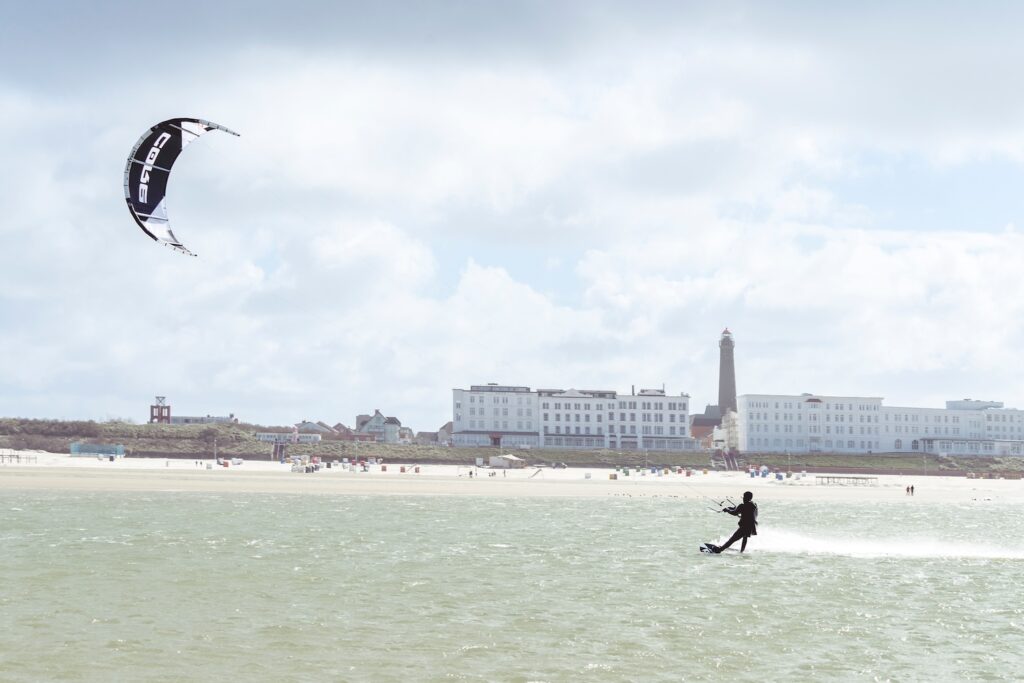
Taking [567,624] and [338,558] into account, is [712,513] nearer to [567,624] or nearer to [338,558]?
[338,558]

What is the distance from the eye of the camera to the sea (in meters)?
18.1

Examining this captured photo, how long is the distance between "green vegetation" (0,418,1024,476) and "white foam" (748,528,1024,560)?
102783mm

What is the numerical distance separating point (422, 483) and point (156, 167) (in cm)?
7082

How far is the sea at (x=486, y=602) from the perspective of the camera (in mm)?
18141

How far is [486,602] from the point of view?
2511 cm

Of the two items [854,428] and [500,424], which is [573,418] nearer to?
[500,424]

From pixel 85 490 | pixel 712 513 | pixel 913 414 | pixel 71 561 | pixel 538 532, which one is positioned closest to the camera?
pixel 71 561

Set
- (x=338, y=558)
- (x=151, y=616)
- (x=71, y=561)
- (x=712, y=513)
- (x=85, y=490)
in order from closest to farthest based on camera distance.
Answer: (x=151, y=616) → (x=71, y=561) → (x=338, y=558) → (x=712, y=513) → (x=85, y=490)

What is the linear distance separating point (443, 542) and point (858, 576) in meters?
15.4

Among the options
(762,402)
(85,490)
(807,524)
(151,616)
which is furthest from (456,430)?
(151,616)

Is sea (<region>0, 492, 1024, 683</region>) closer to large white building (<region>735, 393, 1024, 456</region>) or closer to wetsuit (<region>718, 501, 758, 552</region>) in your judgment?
wetsuit (<region>718, 501, 758, 552</region>)

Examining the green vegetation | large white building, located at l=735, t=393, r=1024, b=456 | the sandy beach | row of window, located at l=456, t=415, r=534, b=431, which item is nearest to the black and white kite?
the sandy beach

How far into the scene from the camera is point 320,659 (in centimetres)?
1808

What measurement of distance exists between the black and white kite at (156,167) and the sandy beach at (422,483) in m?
51.6
